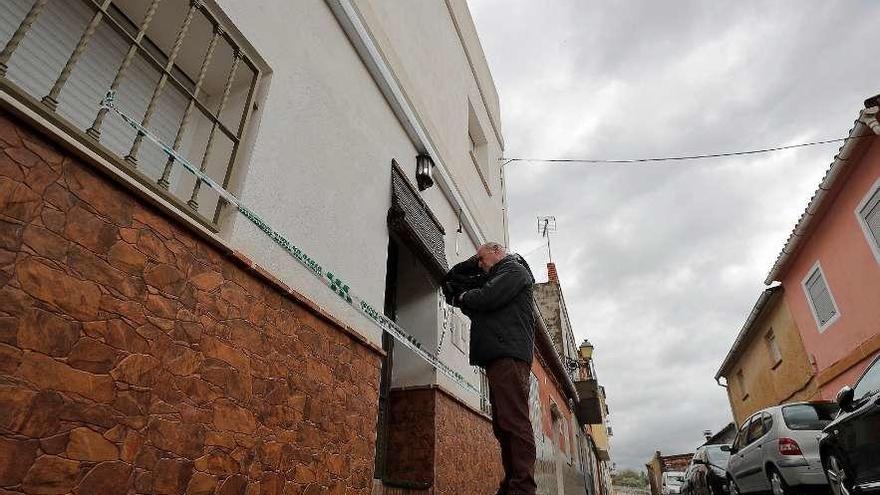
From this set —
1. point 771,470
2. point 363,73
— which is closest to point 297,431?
point 363,73

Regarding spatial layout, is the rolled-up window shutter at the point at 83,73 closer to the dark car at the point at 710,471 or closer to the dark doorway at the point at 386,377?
the dark doorway at the point at 386,377

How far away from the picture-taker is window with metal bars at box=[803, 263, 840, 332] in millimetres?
10883

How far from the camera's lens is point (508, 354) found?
3.46 meters

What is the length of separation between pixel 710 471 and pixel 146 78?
14.0 metres

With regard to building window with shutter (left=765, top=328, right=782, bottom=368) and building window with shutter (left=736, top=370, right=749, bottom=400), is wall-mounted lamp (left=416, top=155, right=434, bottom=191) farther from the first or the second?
building window with shutter (left=736, top=370, right=749, bottom=400)

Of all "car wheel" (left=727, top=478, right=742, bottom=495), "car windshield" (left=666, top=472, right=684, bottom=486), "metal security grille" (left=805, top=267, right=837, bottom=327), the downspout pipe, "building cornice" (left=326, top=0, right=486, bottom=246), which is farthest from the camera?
"car windshield" (left=666, top=472, right=684, bottom=486)

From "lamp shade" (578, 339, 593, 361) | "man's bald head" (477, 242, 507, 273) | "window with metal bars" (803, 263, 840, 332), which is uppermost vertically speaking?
A: "lamp shade" (578, 339, 593, 361)

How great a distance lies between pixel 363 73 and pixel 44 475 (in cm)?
402

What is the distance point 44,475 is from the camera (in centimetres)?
158

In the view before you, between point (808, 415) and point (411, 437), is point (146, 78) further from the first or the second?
point (808, 415)

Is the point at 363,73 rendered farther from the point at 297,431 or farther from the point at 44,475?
the point at 44,475

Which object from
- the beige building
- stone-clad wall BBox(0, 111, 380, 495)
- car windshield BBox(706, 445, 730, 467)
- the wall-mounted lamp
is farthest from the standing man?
the beige building

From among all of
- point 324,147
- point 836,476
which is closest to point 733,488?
point 836,476

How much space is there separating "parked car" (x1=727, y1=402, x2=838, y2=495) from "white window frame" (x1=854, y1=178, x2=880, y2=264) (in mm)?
3548
